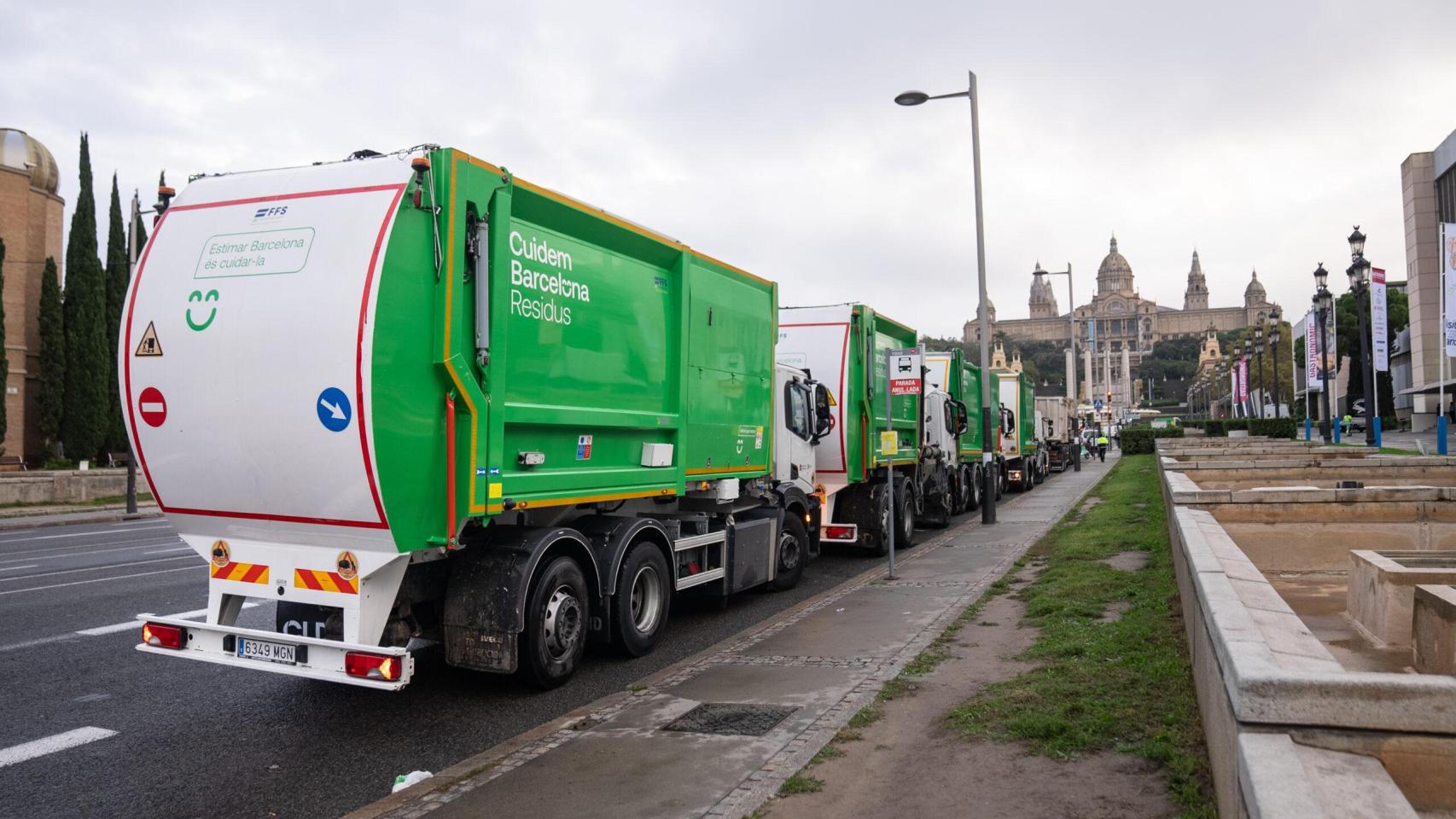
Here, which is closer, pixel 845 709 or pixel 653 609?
pixel 845 709

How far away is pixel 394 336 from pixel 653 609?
3643 millimetres

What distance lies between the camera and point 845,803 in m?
4.53

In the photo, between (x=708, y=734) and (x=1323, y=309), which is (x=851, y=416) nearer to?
(x=708, y=734)

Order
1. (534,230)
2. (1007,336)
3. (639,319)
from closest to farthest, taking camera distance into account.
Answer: (534,230) < (639,319) < (1007,336)

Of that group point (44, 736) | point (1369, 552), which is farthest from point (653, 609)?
point (1369, 552)

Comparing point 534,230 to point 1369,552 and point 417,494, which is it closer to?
point 417,494

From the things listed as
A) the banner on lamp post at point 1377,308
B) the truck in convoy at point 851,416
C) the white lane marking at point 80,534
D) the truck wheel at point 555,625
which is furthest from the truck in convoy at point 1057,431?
the truck wheel at point 555,625

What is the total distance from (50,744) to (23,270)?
3767cm

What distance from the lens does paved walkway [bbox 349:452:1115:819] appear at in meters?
4.80

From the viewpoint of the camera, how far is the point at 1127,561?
451 inches

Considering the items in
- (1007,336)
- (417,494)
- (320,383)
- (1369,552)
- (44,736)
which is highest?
(1007,336)

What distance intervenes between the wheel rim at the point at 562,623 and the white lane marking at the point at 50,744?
265 cm

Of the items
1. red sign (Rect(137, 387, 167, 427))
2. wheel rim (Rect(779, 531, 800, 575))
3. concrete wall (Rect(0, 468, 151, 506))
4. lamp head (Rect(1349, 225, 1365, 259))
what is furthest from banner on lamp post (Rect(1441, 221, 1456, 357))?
concrete wall (Rect(0, 468, 151, 506))

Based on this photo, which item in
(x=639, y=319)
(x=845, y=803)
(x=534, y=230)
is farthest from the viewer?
(x=639, y=319)
